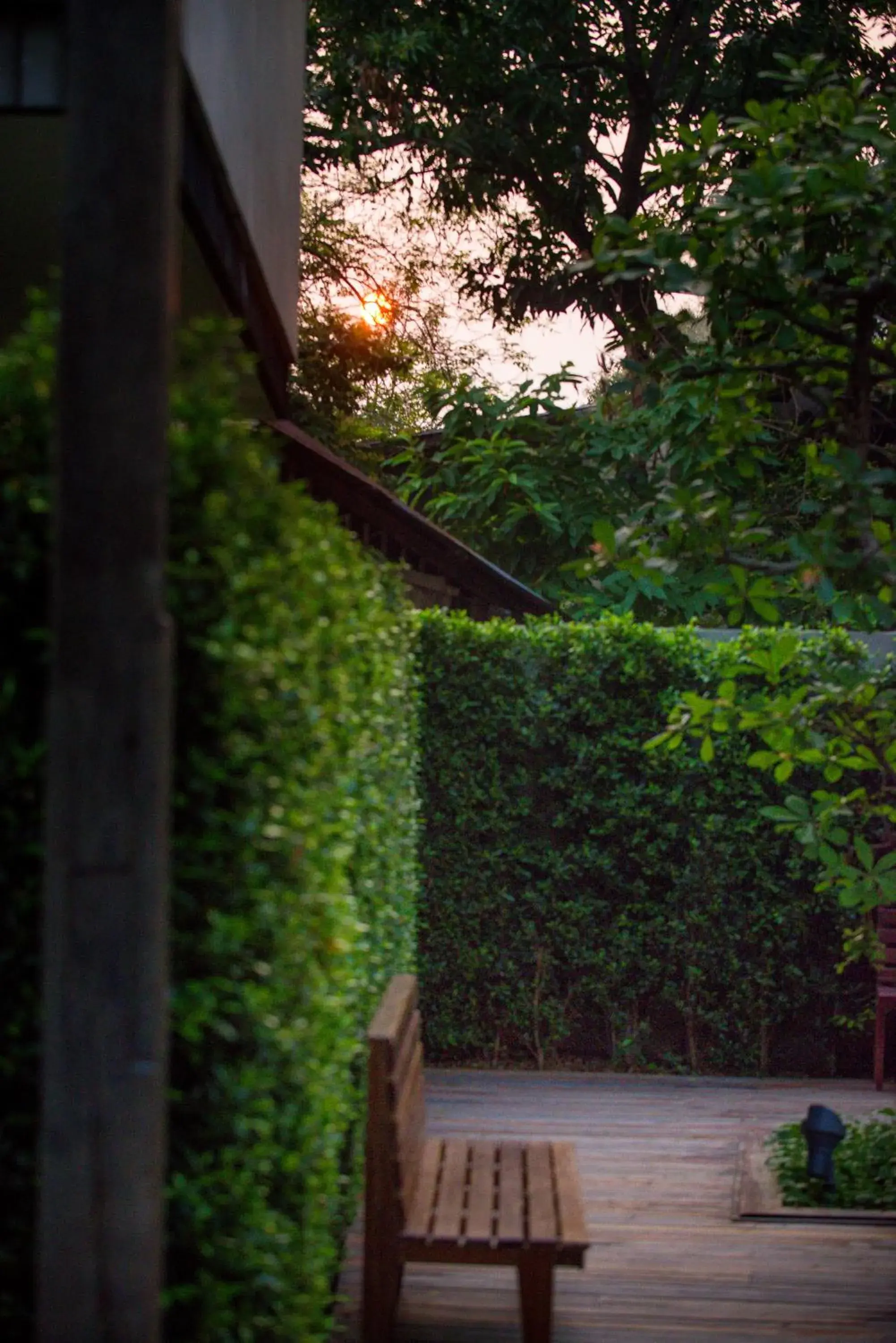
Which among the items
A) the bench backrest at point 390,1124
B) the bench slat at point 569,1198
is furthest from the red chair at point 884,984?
the bench backrest at point 390,1124

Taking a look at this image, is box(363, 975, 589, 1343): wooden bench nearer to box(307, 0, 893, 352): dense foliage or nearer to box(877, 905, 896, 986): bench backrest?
box(877, 905, 896, 986): bench backrest

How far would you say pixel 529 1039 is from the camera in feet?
30.9

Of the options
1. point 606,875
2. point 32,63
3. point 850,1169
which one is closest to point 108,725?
point 32,63

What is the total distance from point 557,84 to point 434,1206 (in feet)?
56.8

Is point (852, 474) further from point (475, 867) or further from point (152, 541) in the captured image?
point (475, 867)

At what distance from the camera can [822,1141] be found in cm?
623

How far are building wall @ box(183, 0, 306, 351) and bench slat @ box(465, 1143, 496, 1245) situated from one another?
358 centimetres

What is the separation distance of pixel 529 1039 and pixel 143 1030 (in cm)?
711

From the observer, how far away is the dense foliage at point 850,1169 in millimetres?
6348

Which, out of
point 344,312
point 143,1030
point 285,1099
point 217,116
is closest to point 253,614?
point 143,1030

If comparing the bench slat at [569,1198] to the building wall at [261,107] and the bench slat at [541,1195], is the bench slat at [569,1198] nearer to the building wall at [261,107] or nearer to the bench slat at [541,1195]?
the bench slat at [541,1195]

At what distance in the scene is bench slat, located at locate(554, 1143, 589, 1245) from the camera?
4.23 meters

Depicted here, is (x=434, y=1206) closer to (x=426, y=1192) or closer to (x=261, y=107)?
(x=426, y=1192)

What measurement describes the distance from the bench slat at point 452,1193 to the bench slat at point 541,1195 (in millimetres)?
204
